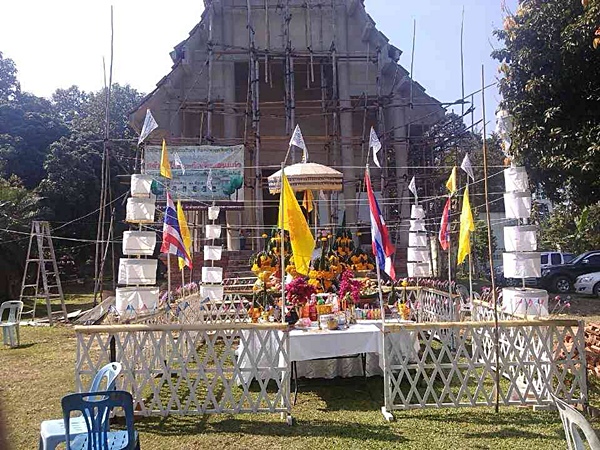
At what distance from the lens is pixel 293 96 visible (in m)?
16.2

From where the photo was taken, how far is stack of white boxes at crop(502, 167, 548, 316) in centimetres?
546

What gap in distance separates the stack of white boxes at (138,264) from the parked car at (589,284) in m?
15.3

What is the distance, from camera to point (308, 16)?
1689 cm

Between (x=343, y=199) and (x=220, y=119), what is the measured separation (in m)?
5.19

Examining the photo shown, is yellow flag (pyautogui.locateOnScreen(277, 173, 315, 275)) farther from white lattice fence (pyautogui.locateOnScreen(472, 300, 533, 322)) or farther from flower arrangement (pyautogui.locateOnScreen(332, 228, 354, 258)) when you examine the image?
flower arrangement (pyautogui.locateOnScreen(332, 228, 354, 258))

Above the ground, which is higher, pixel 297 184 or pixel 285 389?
pixel 297 184

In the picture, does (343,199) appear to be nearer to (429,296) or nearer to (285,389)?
(429,296)

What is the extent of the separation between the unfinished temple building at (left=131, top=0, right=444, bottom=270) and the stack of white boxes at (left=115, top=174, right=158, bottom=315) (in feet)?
30.9

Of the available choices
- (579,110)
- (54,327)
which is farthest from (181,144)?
(579,110)

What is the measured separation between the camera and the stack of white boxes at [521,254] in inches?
215

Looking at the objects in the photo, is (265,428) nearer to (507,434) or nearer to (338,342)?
(338,342)

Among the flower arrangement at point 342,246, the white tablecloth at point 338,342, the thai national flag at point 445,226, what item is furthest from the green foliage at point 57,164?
the white tablecloth at point 338,342

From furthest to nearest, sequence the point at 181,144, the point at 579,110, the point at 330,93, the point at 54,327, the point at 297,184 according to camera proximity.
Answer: the point at 330,93 → the point at 181,144 → the point at 54,327 → the point at 297,184 → the point at 579,110

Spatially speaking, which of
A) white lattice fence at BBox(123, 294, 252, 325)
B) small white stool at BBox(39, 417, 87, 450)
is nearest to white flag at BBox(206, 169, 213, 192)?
white lattice fence at BBox(123, 294, 252, 325)
